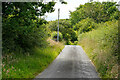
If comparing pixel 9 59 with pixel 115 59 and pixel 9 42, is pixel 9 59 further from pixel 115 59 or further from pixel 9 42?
pixel 115 59

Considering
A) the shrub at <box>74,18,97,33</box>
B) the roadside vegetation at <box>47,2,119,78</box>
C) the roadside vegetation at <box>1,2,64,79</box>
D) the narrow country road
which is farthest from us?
the shrub at <box>74,18,97,33</box>

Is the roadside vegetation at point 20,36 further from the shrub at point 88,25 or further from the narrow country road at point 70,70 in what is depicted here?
the shrub at point 88,25

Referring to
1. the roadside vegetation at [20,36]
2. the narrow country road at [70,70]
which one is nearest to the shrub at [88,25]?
the narrow country road at [70,70]

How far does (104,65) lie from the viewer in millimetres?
11203

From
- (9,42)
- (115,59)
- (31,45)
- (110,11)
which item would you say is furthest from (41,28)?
(110,11)

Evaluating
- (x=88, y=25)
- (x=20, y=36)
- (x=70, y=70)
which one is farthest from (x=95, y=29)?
(x=70, y=70)

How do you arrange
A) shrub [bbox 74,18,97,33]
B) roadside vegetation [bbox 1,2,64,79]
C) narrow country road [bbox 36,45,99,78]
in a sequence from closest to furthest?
roadside vegetation [bbox 1,2,64,79] < narrow country road [bbox 36,45,99,78] < shrub [bbox 74,18,97,33]

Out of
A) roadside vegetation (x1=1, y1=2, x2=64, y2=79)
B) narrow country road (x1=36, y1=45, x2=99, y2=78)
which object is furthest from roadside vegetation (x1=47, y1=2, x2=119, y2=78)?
roadside vegetation (x1=1, y1=2, x2=64, y2=79)

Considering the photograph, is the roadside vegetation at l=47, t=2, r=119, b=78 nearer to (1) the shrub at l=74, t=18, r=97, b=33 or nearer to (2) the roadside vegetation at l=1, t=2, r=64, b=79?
(1) the shrub at l=74, t=18, r=97, b=33

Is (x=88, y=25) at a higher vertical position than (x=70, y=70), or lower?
higher

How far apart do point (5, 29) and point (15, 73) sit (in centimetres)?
389

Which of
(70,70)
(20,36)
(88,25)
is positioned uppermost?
(88,25)

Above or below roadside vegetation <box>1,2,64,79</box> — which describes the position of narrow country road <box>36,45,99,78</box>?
below

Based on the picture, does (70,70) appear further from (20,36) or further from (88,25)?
(88,25)
